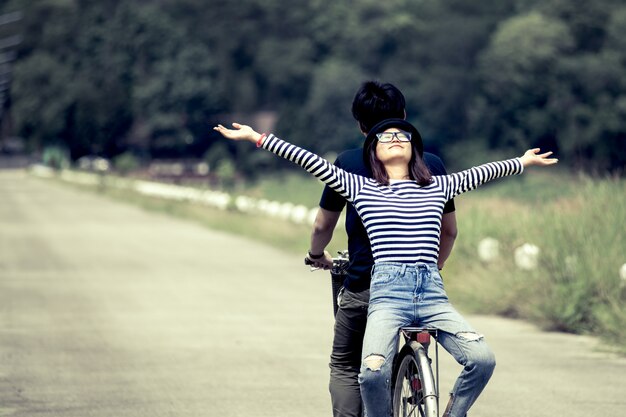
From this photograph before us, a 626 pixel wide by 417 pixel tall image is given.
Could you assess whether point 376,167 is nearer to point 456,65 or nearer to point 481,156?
point 481,156

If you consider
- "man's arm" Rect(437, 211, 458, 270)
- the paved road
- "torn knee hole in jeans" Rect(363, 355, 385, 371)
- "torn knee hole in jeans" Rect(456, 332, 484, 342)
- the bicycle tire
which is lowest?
the paved road

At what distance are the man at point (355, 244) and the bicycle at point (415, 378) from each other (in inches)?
9.2

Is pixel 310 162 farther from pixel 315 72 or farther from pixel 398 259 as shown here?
pixel 315 72

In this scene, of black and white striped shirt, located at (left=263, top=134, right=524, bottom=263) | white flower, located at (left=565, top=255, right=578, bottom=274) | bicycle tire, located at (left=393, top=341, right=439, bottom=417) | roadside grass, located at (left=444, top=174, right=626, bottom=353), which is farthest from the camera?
white flower, located at (left=565, top=255, right=578, bottom=274)

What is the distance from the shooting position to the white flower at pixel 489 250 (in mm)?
15414

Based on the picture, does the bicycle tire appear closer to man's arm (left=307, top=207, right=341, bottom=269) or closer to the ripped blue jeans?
the ripped blue jeans

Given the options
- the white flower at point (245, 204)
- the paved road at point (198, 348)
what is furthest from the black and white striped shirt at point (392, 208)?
the white flower at point (245, 204)

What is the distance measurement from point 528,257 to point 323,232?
26.2 feet

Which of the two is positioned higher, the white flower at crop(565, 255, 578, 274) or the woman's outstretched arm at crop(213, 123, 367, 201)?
the woman's outstretched arm at crop(213, 123, 367, 201)

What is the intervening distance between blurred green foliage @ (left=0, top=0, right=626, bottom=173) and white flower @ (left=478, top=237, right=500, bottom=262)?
67.4 metres

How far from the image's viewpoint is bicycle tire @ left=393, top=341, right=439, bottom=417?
5617 mm

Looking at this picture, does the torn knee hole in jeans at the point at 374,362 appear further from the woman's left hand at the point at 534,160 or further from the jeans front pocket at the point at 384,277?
the woman's left hand at the point at 534,160

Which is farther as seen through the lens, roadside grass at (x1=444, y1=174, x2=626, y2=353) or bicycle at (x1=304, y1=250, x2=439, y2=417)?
roadside grass at (x1=444, y1=174, x2=626, y2=353)

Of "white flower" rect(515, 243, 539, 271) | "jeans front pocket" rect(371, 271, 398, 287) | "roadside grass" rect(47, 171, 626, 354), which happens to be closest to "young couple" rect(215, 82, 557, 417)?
"jeans front pocket" rect(371, 271, 398, 287)
